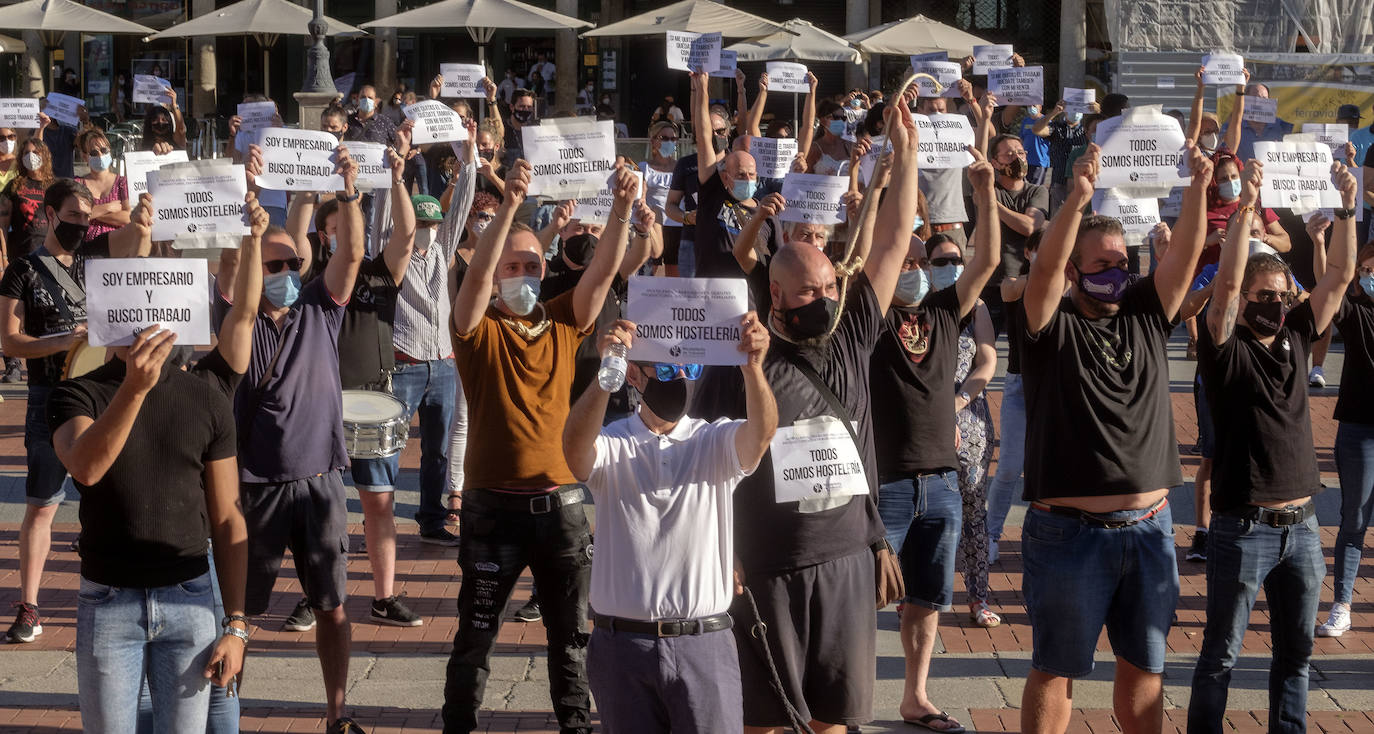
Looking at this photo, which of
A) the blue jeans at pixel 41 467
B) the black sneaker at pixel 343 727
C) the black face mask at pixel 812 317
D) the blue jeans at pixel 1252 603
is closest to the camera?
the black face mask at pixel 812 317

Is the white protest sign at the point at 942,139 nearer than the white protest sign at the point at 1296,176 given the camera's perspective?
No

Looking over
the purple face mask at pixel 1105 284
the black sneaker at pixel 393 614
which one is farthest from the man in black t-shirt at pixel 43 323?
the purple face mask at pixel 1105 284

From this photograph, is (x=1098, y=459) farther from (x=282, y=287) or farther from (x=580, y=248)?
(x=580, y=248)

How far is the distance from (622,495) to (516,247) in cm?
160

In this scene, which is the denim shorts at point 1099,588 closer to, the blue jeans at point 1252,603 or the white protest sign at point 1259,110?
the blue jeans at point 1252,603

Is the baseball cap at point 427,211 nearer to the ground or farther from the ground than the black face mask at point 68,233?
farther from the ground

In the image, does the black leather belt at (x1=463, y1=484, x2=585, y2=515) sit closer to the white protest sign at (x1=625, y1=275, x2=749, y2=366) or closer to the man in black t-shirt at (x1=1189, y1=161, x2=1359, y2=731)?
the white protest sign at (x1=625, y1=275, x2=749, y2=366)

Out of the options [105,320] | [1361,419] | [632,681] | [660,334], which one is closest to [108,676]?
[105,320]

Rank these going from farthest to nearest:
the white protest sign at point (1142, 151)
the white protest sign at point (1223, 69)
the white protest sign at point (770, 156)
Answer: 1. the white protest sign at point (770, 156)
2. the white protest sign at point (1223, 69)
3. the white protest sign at point (1142, 151)

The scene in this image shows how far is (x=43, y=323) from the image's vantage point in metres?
6.67

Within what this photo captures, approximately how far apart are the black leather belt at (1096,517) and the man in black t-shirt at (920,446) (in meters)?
0.81

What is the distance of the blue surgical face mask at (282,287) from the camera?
227 inches

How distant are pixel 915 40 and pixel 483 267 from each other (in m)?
17.6

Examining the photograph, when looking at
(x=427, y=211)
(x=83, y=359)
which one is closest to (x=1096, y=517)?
(x=83, y=359)
